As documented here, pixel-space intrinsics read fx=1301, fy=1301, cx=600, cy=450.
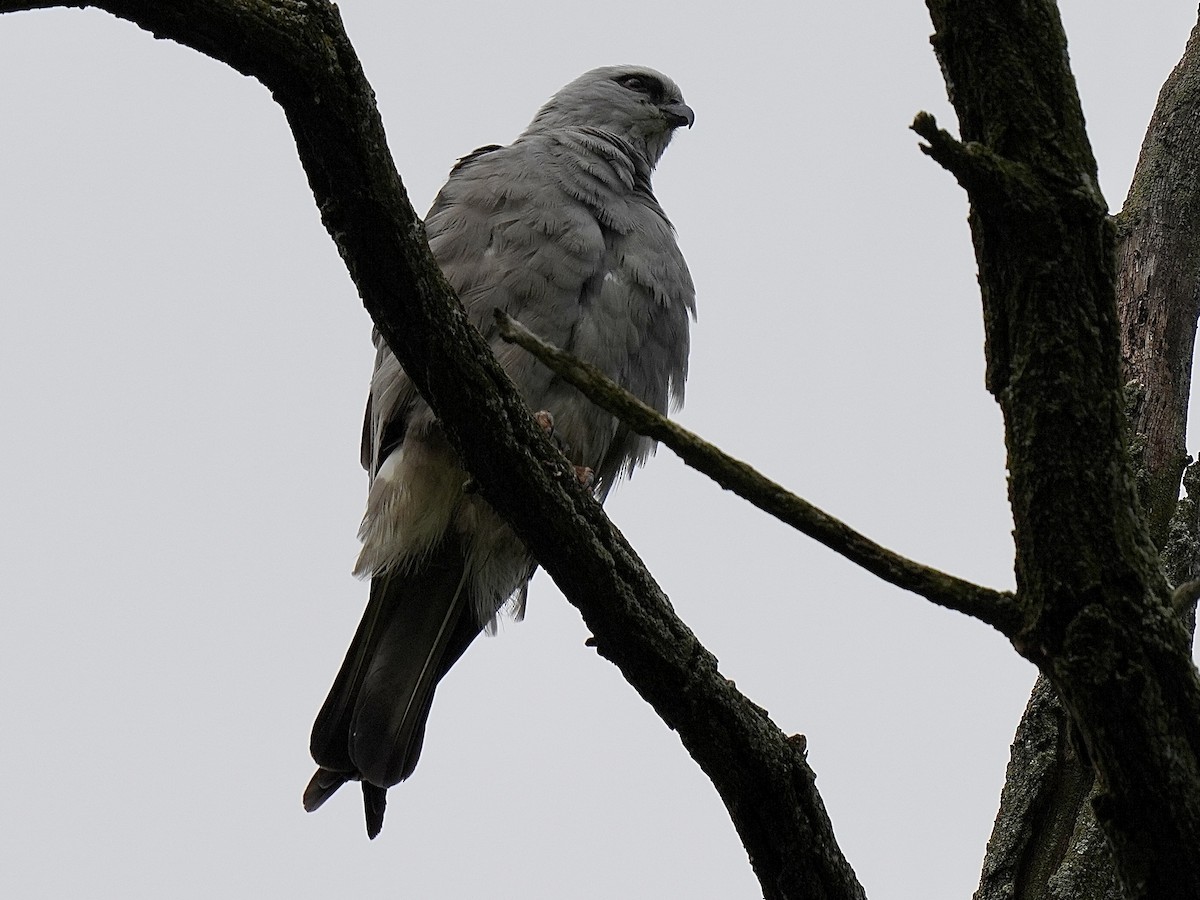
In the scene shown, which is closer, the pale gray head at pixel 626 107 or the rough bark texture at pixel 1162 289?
the rough bark texture at pixel 1162 289

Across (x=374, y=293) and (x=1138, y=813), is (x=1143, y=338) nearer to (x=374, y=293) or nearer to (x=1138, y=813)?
(x=1138, y=813)

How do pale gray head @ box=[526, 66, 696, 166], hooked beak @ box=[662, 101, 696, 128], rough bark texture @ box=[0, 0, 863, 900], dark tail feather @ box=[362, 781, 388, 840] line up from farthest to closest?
hooked beak @ box=[662, 101, 696, 128] → pale gray head @ box=[526, 66, 696, 166] → dark tail feather @ box=[362, 781, 388, 840] → rough bark texture @ box=[0, 0, 863, 900]

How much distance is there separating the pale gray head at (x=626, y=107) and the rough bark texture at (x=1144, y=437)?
262 cm

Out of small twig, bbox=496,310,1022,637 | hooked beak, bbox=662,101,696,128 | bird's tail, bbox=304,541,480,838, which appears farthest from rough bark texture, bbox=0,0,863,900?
hooked beak, bbox=662,101,696,128

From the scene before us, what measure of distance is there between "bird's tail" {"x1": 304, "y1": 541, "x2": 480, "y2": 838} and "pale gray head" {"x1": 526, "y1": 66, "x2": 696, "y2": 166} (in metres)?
2.35

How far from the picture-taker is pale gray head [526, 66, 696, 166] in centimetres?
618

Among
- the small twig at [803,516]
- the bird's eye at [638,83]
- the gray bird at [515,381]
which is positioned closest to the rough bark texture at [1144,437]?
the small twig at [803,516]

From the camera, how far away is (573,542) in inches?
110

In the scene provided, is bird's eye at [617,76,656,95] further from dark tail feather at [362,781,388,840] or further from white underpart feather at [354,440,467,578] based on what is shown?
dark tail feather at [362,781,388,840]

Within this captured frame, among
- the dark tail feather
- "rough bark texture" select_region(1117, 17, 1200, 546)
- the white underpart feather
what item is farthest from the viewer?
the white underpart feather

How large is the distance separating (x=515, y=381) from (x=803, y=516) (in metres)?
2.65

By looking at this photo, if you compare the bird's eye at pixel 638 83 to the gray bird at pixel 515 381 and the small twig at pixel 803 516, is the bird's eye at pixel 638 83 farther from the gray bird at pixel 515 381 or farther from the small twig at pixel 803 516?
the small twig at pixel 803 516

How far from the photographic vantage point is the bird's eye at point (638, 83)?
6496 millimetres

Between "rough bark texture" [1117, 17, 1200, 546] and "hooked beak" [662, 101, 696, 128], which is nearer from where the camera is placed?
"rough bark texture" [1117, 17, 1200, 546]
